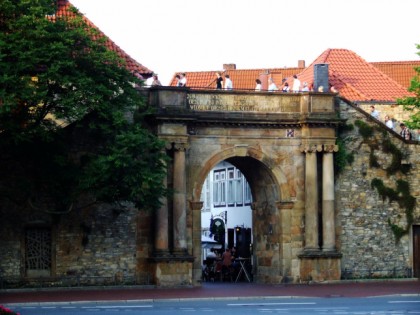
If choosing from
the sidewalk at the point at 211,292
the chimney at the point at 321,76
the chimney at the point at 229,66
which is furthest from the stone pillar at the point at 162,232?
the chimney at the point at 229,66

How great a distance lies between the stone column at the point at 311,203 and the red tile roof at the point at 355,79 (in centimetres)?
1073

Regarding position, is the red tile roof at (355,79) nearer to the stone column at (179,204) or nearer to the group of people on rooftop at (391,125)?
the group of people on rooftop at (391,125)

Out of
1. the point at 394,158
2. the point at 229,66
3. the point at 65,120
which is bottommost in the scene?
the point at 394,158

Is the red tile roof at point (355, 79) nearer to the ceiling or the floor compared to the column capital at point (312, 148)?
nearer to the ceiling

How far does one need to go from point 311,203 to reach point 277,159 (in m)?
2.23

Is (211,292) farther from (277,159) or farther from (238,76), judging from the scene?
(238,76)

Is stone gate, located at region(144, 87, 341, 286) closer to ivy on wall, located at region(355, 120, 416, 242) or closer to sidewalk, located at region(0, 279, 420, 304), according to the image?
sidewalk, located at region(0, 279, 420, 304)

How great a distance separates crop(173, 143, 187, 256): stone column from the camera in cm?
4753

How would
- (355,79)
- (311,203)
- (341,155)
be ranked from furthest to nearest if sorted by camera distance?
(355,79) < (341,155) < (311,203)

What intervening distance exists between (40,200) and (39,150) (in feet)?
8.32

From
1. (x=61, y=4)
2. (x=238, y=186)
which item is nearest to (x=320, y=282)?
(x=61, y=4)

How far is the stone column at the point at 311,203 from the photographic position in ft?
163

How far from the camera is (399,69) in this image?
7756 centimetres


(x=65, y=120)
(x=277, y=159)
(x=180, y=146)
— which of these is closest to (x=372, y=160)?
(x=277, y=159)
